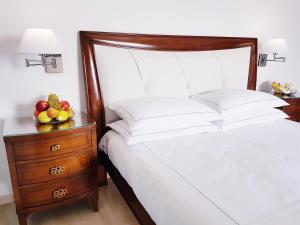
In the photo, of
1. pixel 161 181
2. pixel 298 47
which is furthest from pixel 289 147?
pixel 298 47

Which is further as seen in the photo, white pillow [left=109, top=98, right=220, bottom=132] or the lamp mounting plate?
the lamp mounting plate

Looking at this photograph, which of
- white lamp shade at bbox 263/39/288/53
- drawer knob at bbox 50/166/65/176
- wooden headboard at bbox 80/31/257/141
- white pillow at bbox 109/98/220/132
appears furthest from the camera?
white lamp shade at bbox 263/39/288/53

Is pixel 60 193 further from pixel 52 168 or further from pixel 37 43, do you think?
pixel 37 43

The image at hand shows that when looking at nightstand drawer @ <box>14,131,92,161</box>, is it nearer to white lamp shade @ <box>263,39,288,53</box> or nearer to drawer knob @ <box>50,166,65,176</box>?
drawer knob @ <box>50,166,65,176</box>

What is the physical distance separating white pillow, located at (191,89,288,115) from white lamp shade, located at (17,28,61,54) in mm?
1194

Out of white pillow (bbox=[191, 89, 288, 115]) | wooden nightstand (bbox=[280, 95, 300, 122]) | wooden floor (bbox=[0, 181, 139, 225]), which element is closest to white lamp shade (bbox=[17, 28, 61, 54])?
wooden floor (bbox=[0, 181, 139, 225])

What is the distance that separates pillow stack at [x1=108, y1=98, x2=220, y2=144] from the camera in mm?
1456

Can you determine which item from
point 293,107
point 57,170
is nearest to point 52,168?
point 57,170

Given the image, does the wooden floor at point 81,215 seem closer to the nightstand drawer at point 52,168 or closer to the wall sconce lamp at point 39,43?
the nightstand drawer at point 52,168

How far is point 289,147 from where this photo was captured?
1388 mm

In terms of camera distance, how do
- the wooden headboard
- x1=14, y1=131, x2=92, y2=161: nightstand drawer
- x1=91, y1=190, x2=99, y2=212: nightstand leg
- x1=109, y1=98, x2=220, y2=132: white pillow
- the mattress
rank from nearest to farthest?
the mattress, x1=14, y1=131, x2=92, y2=161: nightstand drawer, x1=109, y1=98, x2=220, y2=132: white pillow, x1=91, y1=190, x2=99, y2=212: nightstand leg, the wooden headboard

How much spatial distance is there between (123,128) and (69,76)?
23.9 inches

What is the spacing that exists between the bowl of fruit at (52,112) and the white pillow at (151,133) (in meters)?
0.33

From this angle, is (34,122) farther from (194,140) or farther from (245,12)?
(245,12)
